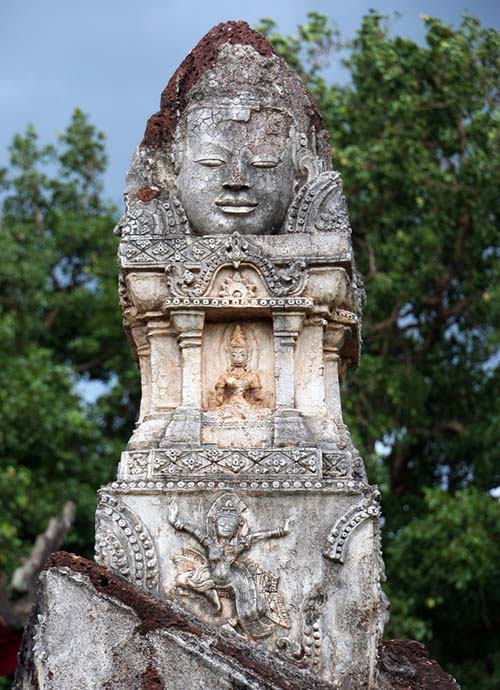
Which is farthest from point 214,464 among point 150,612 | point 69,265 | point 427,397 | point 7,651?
point 69,265

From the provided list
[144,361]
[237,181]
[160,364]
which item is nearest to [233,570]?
[160,364]

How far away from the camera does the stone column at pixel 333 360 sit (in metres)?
9.50

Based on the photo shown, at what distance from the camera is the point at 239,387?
9.14 m

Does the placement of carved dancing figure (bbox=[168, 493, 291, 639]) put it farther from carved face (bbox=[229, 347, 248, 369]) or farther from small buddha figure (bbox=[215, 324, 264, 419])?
carved face (bbox=[229, 347, 248, 369])

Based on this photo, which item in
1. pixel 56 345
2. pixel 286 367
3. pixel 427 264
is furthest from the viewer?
pixel 56 345

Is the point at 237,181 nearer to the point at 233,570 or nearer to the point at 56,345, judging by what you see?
the point at 233,570

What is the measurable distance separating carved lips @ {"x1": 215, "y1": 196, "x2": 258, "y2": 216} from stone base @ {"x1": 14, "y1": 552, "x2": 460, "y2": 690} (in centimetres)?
232

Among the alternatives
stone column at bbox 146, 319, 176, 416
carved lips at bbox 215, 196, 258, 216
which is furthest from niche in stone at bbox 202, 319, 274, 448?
carved lips at bbox 215, 196, 258, 216

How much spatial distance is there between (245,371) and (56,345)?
45.3 ft

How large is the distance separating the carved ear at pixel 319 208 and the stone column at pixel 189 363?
817 millimetres

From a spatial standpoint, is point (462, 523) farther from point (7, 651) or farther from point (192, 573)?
point (192, 573)

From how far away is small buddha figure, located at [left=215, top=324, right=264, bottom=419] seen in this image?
912cm

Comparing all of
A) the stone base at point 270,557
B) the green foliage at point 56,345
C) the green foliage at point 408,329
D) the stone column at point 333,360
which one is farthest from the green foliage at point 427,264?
the stone base at point 270,557

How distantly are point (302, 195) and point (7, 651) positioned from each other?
311 inches
